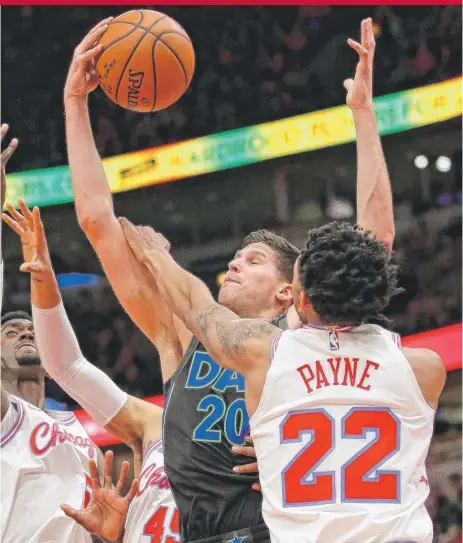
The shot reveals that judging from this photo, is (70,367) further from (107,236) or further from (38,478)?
(107,236)

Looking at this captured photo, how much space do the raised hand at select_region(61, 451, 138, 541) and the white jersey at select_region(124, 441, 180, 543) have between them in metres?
0.17

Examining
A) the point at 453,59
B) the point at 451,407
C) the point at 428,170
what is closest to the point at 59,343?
the point at 451,407

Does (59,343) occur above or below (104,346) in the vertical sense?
above

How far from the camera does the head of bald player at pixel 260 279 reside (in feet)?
10.1

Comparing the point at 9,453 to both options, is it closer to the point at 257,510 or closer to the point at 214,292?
the point at 257,510

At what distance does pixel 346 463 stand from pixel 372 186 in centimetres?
123

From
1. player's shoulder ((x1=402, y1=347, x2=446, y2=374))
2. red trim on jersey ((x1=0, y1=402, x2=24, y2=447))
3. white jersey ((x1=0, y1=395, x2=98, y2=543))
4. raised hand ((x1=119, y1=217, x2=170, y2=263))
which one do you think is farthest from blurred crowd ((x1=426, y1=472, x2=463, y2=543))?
player's shoulder ((x1=402, y1=347, x2=446, y2=374))

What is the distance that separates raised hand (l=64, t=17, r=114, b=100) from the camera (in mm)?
3238

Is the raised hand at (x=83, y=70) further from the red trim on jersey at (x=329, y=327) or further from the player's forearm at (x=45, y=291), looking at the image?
the red trim on jersey at (x=329, y=327)

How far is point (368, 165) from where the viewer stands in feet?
10.8

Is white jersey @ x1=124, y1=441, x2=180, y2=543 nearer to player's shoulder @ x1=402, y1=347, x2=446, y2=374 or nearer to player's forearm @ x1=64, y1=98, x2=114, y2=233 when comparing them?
player's forearm @ x1=64, y1=98, x2=114, y2=233

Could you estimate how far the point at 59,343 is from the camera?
12.1 ft

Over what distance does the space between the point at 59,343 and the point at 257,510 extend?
48.5 inches

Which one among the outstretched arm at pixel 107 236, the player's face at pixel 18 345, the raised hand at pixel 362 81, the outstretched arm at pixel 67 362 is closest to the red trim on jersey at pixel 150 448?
the outstretched arm at pixel 67 362
